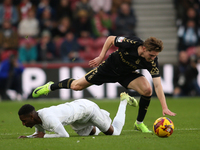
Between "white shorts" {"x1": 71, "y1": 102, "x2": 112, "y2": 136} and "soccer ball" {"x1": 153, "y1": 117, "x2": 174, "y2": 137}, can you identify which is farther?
"white shorts" {"x1": 71, "y1": 102, "x2": 112, "y2": 136}

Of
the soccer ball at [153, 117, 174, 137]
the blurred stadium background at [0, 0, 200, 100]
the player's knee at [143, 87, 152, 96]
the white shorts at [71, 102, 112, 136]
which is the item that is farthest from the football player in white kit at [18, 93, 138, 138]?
the blurred stadium background at [0, 0, 200, 100]

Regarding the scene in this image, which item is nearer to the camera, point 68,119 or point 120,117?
point 68,119

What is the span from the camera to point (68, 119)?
6.14 m

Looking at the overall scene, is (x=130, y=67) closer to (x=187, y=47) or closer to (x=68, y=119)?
(x=68, y=119)

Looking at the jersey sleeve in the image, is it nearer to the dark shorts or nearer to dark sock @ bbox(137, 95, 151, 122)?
the dark shorts

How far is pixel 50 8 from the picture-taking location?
17.3 meters

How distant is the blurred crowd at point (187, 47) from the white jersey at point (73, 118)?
8.90 m

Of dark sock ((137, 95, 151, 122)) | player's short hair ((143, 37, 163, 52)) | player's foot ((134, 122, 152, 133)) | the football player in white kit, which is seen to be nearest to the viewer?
the football player in white kit

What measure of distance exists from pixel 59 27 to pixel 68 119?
433 inches

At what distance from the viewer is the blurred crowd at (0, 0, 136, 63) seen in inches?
624

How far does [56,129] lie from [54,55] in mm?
10444

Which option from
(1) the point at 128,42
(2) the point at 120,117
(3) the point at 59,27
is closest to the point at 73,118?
(2) the point at 120,117

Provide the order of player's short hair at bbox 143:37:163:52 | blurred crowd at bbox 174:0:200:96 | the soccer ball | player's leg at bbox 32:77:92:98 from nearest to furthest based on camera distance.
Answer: the soccer ball
player's short hair at bbox 143:37:163:52
player's leg at bbox 32:77:92:98
blurred crowd at bbox 174:0:200:96

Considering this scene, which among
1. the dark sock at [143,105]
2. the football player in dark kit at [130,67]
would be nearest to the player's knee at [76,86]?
the football player in dark kit at [130,67]
